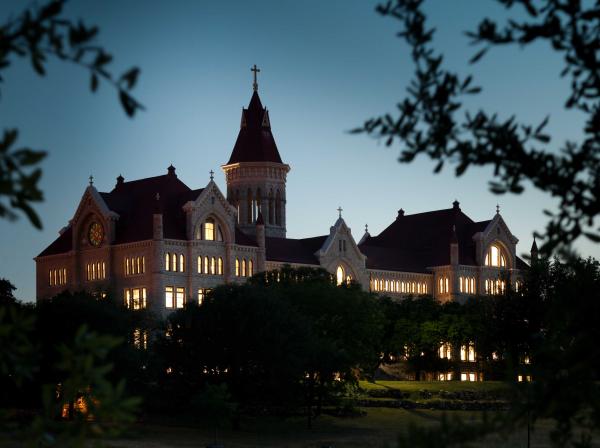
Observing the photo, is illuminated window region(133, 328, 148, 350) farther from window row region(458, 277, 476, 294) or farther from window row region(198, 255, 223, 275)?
window row region(458, 277, 476, 294)

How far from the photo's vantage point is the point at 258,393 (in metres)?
76.8

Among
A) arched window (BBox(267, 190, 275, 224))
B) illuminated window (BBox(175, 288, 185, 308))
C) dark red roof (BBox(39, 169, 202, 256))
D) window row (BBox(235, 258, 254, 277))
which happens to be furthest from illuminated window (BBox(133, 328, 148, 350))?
arched window (BBox(267, 190, 275, 224))

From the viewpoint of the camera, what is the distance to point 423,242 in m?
175

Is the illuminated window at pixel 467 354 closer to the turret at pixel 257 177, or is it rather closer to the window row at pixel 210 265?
the turret at pixel 257 177

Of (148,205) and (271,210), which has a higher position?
(271,210)

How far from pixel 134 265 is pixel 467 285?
1979 inches

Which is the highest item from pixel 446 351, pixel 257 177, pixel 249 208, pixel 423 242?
pixel 257 177

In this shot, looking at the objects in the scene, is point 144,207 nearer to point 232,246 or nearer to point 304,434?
point 232,246

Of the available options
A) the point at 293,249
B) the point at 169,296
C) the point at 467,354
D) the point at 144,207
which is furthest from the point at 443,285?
the point at 169,296

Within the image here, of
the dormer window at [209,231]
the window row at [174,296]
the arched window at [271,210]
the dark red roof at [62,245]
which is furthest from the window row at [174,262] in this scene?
the arched window at [271,210]

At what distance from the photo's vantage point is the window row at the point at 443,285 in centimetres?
16412

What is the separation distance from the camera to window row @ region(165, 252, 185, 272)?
130m

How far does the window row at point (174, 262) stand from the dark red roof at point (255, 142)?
34.9m

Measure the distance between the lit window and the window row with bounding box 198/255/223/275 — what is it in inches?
86.2
